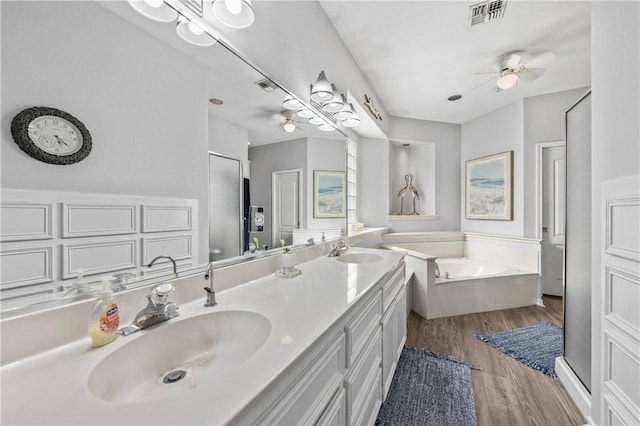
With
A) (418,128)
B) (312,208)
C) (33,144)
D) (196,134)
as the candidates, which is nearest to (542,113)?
(418,128)

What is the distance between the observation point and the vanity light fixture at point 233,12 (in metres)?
1.03

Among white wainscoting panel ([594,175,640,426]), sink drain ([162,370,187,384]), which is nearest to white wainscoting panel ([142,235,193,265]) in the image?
sink drain ([162,370,187,384])

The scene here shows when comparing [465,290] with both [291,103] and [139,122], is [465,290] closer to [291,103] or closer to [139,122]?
[291,103]

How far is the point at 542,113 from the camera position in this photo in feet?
10.5

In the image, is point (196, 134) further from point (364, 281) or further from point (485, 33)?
point (485, 33)

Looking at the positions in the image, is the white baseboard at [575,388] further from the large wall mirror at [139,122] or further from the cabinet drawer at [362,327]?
the large wall mirror at [139,122]

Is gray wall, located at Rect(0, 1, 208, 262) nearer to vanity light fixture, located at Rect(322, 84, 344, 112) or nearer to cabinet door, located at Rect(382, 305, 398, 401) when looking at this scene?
vanity light fixture, located at Rect(322, 84, 344, 112)

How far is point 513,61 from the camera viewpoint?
7.84ft

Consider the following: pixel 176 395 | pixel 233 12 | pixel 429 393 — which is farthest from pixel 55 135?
pixel 429 393

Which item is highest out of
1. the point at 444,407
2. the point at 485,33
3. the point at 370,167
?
the point at 485,33

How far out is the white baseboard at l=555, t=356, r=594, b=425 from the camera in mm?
1391

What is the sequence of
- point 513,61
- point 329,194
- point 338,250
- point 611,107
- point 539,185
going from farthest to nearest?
point 539,185, point 513,61, point 329,194, point 338,250, point 611,107

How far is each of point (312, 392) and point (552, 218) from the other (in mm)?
3997

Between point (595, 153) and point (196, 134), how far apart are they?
1.83 meters
